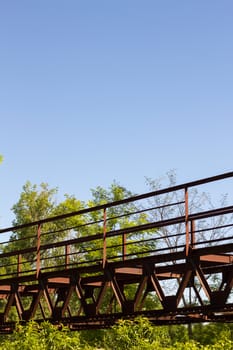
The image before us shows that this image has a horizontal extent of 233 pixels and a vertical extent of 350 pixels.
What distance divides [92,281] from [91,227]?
105 feet

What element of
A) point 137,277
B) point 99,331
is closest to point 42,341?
point 137,277

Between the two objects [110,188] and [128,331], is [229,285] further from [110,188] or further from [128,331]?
[110,188]

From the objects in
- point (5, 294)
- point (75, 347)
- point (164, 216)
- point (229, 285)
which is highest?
point (164, 216)

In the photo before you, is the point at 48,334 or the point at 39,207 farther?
the point at 39,207

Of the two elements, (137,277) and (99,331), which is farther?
(99,331)

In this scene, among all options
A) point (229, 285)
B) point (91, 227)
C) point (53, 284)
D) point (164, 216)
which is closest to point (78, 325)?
point (53, 284)

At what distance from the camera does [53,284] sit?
2416 cm

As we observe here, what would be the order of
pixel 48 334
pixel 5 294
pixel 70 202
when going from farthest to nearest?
pixel 70 202, pixel 5 294, pixel 48 334

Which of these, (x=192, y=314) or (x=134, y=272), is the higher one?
(x=134, y=272)

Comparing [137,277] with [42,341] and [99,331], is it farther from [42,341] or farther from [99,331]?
[99,331]

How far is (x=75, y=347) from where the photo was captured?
62.1ft

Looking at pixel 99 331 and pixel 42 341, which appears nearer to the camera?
pixel 42 341

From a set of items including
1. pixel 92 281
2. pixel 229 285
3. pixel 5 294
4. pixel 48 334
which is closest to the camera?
pixel 229 285

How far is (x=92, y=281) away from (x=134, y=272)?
7.39ft
